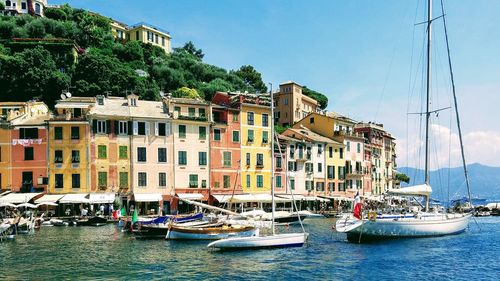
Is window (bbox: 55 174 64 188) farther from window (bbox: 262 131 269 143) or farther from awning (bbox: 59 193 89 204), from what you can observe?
window (bbox: 262 131 269 143)

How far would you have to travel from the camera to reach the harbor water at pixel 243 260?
1000 inches

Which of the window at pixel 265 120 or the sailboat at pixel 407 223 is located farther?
the window at pixel 265 120

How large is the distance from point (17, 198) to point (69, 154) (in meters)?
6.90

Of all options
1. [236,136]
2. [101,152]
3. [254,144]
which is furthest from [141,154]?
[254,144]

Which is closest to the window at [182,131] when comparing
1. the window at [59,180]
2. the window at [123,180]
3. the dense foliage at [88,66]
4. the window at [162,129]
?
the window at [162,129]

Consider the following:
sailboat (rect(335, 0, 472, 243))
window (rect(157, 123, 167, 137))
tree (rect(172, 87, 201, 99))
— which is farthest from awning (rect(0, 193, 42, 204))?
tree (rect(172, 87, 201, 99))

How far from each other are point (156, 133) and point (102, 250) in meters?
26.2

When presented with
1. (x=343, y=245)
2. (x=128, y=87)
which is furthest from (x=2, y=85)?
(x=343, y=245)

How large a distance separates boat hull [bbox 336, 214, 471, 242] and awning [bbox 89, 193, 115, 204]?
86.5 feet

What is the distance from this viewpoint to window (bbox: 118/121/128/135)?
5564 cm

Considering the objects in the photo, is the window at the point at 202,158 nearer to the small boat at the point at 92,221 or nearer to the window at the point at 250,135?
the window at the point at 250,135

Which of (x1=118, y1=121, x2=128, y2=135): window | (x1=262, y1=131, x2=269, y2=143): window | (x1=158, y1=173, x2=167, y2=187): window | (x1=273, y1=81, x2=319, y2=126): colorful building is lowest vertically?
(x1=158, y1=173, x2=167, y2=187): window

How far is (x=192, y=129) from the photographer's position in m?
59.7

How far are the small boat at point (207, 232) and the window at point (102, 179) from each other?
65.2 feet
